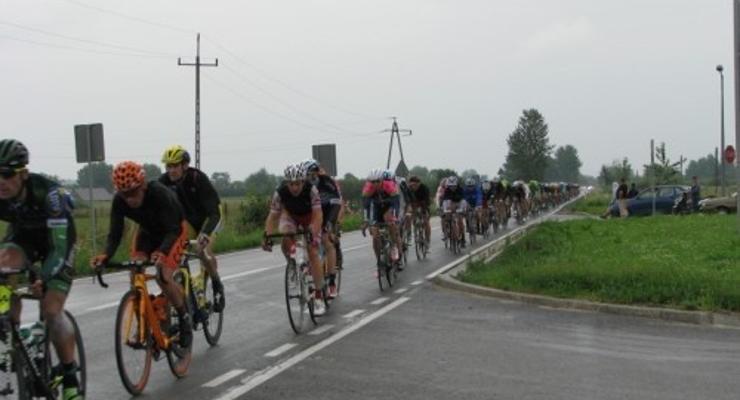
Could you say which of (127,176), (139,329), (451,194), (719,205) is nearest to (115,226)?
(127,176)

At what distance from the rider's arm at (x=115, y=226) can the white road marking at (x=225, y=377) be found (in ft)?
4.22

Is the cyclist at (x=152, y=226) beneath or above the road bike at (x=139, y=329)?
above

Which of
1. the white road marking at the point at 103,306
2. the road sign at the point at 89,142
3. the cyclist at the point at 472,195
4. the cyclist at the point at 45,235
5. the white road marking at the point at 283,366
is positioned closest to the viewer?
the cyclist at the point at 45,235

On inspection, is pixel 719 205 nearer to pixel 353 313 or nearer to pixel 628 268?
pixel 628 268

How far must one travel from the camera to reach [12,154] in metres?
4.95

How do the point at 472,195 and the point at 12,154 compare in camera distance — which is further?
the point at 472,195

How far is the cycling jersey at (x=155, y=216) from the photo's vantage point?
6.58 meters

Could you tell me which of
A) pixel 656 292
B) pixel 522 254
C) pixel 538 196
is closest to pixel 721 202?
pixel 538 196

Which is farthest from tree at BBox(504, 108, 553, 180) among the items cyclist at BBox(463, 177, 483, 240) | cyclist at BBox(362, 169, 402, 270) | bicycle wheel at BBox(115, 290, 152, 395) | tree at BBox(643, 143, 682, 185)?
bicycle wheel at BBox(115, 290, 152, 395)

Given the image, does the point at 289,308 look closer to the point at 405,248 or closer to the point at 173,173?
the point at 173,173

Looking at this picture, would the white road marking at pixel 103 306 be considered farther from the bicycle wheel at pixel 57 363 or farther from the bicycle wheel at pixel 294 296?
the bicycle wheel at pixel 57 363

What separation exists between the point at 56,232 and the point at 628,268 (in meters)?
9.07

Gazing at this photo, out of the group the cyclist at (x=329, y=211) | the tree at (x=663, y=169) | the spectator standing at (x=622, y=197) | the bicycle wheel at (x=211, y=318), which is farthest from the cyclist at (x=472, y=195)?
the tree at (x=663, y=169)

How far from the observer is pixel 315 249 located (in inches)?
372
